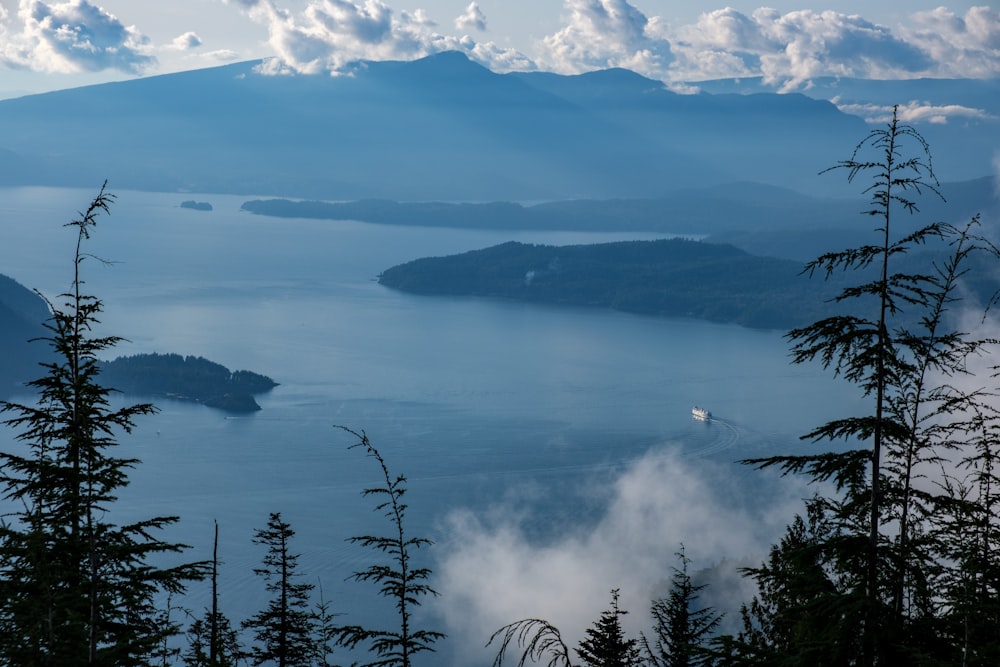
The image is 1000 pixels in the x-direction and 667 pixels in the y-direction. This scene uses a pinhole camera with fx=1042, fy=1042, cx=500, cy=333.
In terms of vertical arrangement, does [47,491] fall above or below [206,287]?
below

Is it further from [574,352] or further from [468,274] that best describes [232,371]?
[468,274]

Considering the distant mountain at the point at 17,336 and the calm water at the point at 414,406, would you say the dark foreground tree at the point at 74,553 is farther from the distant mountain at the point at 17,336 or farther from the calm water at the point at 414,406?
the distant mountain at the point at 17,336

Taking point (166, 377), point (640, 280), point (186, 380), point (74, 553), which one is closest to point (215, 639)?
point (74, 553)

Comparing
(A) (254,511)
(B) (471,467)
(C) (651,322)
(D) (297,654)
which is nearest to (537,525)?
(B) (471,467)

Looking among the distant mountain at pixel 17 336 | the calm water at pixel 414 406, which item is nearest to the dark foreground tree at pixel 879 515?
the calm water at pixel 414 406

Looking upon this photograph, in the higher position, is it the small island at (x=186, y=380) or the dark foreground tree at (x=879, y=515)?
the small island at (x=186, y=380)

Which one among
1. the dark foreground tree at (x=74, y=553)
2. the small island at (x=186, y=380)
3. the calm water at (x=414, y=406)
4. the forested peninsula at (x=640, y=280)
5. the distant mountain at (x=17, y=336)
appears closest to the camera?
the dark foreground tree at (x=74, y=553)
